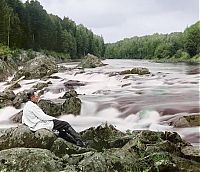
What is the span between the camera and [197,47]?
10638cm

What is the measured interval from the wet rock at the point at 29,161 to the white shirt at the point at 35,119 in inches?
89.8

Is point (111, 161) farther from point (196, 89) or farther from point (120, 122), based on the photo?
point (196, 89)

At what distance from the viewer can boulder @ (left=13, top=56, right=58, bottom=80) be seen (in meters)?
37.4

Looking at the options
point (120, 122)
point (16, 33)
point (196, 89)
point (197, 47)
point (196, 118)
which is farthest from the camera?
point (197, 47)

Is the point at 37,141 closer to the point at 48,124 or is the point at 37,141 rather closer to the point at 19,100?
the point at 48,124

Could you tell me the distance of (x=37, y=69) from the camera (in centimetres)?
3959

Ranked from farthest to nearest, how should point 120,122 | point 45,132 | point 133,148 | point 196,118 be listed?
1. point 120,122
2. point 196,118
3. point 45,132
4. point 133,148

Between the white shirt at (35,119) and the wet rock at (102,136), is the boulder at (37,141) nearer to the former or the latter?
the white shirt at (35,119)

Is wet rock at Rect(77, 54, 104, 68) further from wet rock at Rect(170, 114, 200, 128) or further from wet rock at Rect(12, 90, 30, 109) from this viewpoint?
wet rock at Rect(170, 114, 200, 128)

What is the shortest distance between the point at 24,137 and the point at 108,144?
263 centimetres

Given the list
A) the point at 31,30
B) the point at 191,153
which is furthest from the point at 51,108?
the point at 31,30

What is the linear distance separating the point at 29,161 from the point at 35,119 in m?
2.81

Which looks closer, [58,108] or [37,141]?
[37,141]

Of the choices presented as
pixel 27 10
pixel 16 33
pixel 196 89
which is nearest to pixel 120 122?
pixel 196 89
